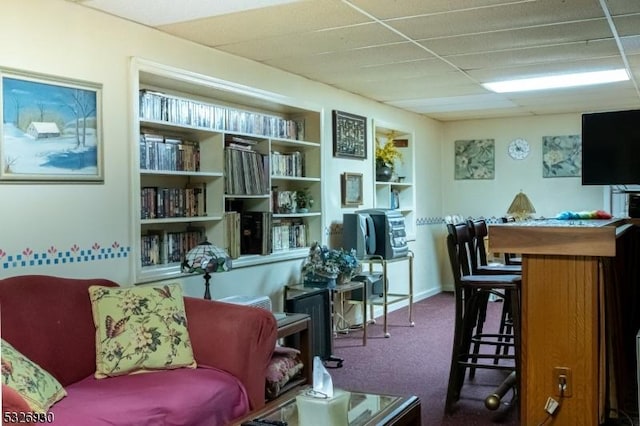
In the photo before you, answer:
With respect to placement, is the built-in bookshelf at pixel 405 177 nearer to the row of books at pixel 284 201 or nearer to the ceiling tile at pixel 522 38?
the row of books at pixel 284 201

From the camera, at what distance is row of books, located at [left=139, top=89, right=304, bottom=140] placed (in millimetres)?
3744

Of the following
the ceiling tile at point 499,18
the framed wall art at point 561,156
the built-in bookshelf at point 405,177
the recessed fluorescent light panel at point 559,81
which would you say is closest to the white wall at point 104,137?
the ceiling tile at point 499,18

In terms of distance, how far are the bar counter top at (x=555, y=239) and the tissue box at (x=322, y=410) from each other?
1.00 meters

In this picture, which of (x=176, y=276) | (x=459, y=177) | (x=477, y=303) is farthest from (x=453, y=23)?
(x=459, y=177)

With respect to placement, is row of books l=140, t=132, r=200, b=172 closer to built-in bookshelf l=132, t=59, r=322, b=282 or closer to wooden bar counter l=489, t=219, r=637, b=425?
built-in bookshelf l=132, t=59, r=322, b=282

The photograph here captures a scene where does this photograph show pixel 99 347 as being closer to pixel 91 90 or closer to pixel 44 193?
pixel 44 193

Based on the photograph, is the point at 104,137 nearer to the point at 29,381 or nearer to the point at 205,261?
the point at 205,261

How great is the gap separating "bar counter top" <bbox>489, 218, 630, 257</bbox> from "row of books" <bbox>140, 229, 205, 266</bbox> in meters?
2.14

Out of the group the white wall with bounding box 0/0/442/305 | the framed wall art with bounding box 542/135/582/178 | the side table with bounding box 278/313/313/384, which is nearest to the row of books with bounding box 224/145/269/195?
the white wall with bounding box 0/0/442/305

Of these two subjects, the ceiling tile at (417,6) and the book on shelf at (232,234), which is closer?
the ceiling tile at (417,6)

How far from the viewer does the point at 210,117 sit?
421 centimetres

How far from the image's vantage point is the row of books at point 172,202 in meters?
3.75

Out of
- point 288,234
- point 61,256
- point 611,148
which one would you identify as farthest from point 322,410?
point 288,234

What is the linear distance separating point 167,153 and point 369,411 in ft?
7.46
